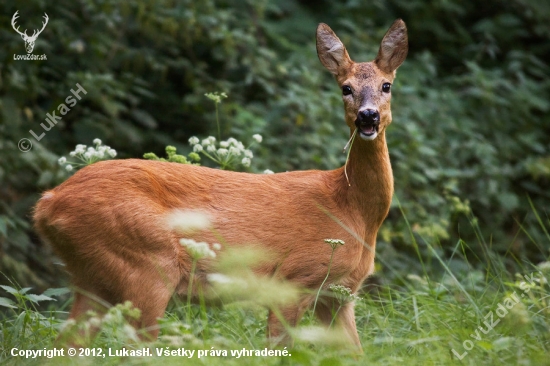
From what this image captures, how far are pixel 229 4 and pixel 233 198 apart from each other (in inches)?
183

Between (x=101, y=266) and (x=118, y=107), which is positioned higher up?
(x=101, y=266)

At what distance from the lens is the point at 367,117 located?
4.69 metres

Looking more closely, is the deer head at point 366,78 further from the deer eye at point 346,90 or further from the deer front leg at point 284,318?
the deer front leg at point 284,318

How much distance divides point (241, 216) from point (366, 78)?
3.88 ft

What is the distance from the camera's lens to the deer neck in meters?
4.87

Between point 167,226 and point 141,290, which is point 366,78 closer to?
point 167,226

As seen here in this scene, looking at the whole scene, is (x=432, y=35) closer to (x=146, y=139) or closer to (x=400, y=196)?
(x=400, y=196)

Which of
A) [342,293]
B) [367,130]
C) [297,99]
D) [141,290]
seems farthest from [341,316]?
[297,99]

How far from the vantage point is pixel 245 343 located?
4.01 metres

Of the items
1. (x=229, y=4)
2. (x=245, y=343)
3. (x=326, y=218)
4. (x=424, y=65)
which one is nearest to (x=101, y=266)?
(x=245, y=343)

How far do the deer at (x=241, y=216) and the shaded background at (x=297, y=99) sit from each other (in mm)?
1664

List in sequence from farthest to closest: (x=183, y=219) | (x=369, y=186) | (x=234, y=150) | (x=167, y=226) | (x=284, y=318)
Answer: (x=234, y=150) → (x=369, y=186) → (x=284, y=318) → (x=167, y=226) → (x=183, y=219)

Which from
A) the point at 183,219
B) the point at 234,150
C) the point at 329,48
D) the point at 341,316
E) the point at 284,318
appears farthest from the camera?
the point at 329,48

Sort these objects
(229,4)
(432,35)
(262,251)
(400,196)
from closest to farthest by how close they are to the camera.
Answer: (262,251), (400,196), (229,4), (432,35)
